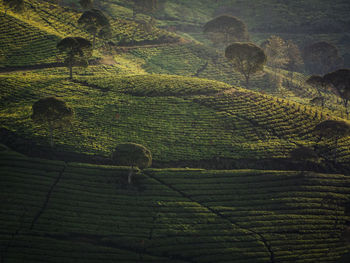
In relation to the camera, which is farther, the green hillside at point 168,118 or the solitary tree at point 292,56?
the solitary tree at point 292,56

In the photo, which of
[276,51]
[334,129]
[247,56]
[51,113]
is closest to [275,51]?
[276,51]

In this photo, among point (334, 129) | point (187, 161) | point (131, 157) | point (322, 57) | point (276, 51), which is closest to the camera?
point (131, 157)

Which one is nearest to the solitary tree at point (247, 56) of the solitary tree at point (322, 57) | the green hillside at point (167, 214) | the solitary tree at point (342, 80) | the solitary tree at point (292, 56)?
the solitary tree at point (342, 80)

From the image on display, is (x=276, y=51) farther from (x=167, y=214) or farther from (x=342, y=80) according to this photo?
(x=167, y=214)

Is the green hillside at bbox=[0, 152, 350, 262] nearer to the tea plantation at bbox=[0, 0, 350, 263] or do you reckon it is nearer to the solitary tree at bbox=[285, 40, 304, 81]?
the tea plantation at bbox=[0, 0, 350, 263]

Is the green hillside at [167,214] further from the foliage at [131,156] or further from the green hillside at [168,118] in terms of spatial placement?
the green hillside at [168,118]

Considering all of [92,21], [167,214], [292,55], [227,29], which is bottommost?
[167,214]
